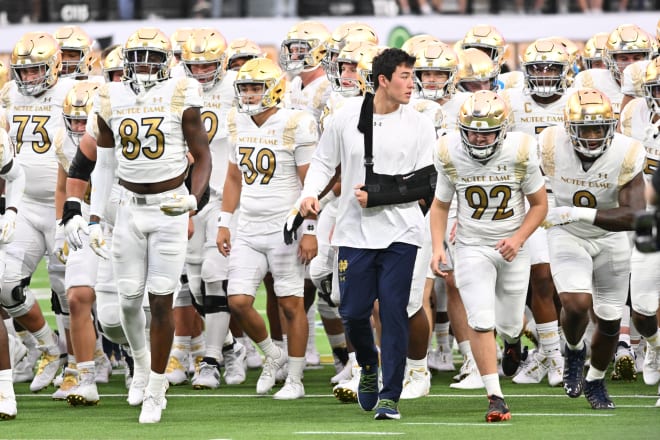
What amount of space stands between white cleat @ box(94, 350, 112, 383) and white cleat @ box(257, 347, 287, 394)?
1.14 metres

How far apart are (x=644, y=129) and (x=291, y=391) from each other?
249cm

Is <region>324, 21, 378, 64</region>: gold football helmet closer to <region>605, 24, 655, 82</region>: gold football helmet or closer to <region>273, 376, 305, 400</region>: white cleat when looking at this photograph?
<region>605, 24, 655, 82</region>: gold football helmet

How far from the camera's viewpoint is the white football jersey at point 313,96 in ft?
33.9

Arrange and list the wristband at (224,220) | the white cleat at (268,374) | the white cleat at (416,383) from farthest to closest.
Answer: the wristband at (224,220) → the white cleat at (268,374) → the white cleat at (416,383)

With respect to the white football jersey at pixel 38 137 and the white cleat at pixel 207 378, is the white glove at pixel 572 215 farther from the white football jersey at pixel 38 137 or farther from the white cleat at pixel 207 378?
the white football jersey at pixel 38 137

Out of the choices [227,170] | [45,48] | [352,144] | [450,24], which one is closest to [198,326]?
[227,170]

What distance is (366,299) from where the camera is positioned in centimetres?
793

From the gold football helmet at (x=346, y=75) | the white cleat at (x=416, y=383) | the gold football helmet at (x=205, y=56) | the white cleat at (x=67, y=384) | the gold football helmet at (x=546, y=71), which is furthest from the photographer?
the gold football helmet at (x=205, y=56)

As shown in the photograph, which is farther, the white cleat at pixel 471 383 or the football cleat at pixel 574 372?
the white cleat at pixel 471 383

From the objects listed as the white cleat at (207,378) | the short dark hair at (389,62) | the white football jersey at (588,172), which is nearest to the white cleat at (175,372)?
the white cleat at (207,378)

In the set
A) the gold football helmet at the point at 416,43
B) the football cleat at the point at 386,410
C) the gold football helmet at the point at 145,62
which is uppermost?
the gold football helmet at the point at 145,62

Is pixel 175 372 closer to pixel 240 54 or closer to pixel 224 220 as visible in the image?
pixel 224 220

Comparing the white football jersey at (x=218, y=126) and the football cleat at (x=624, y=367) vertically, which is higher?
the white football jersey at (x=218, y=126)

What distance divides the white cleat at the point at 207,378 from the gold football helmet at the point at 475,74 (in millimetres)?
2407
